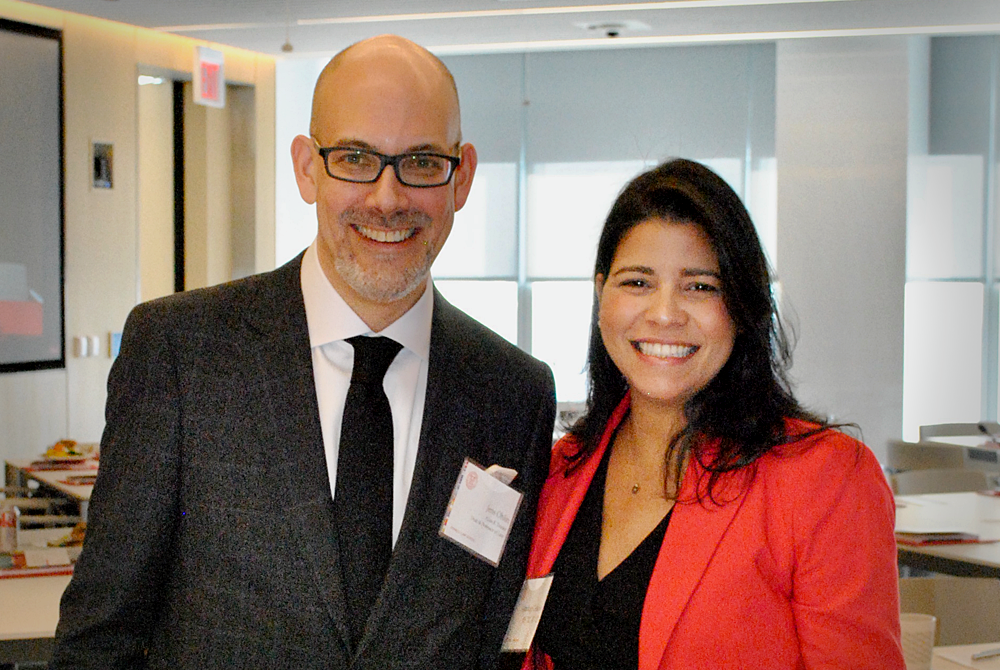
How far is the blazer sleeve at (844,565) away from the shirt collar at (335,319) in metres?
0.68

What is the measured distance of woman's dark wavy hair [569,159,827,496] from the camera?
184 cm

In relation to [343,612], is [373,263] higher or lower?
higher

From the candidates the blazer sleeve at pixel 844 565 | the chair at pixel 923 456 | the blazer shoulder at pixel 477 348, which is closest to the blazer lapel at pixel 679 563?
the blazer sleeve at pixel 844 565

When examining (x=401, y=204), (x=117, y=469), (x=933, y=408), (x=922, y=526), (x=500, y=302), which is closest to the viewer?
(x=117, y=469)

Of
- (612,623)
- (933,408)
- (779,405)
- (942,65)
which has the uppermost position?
(942,65)

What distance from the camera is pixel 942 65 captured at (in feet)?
31.3

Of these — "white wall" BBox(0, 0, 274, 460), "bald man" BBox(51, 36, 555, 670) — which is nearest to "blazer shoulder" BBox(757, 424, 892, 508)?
"bald man" BBox(51, 36, 555, 670)

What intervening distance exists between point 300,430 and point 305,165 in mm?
480

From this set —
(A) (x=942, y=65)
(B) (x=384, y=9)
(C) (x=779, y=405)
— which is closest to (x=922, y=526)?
(C) (x=779, y=405)

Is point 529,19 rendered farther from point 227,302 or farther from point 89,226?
→ point 227,302

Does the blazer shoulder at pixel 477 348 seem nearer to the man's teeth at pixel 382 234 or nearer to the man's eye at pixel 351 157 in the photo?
the man's teeth at pixel 382 234

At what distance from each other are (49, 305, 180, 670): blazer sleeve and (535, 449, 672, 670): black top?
26.4 inches

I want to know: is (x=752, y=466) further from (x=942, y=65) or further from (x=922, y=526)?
(x=942, y=65)

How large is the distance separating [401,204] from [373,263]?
0.35ft
